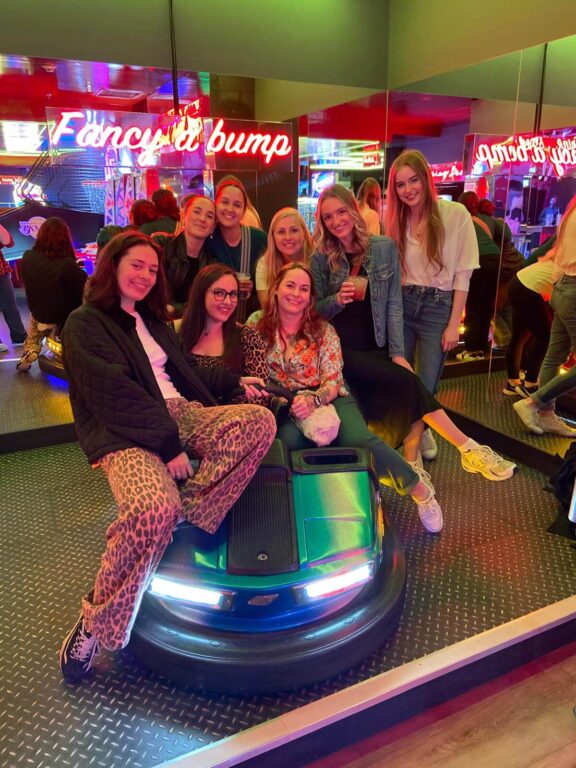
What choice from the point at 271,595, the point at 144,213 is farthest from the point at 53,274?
the point at 271,595

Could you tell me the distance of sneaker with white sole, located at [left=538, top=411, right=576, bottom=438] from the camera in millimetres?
3262

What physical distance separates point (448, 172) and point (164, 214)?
83.6 inches

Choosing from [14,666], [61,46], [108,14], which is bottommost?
[14,666]

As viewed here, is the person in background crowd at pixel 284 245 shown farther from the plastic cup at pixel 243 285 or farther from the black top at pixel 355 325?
the black top at pixel 355 325

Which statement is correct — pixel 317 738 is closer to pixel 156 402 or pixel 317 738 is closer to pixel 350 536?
pixel 350 536

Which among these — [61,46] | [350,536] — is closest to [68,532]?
[350,536]

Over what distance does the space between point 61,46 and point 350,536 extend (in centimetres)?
334

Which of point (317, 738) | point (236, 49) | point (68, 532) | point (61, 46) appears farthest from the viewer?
point (236, 49)

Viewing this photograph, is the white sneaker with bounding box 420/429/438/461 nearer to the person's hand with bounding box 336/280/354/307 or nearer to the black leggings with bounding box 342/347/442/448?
the black leggings with bounding box 342/347/442/448

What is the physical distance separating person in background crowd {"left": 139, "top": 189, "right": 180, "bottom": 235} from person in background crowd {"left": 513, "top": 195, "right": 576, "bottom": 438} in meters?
2.16

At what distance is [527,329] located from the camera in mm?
3760

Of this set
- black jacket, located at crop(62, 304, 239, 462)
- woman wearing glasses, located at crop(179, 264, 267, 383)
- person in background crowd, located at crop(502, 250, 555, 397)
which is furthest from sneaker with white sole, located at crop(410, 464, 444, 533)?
person in background crowd, located at crop(502, 250, 555, 397)

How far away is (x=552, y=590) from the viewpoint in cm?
206

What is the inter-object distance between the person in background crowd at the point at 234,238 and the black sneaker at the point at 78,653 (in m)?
1.54
